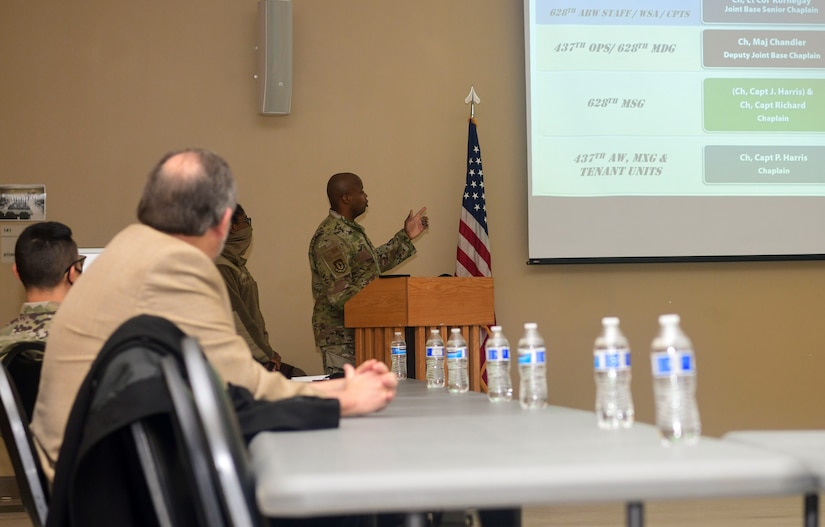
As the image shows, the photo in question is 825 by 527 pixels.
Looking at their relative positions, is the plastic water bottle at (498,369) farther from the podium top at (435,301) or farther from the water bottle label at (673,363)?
the podium top at (435,301)

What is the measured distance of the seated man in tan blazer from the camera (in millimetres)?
1802

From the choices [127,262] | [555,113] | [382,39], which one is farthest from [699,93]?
[127,262]

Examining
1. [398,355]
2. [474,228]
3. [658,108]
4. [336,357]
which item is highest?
[658,108]

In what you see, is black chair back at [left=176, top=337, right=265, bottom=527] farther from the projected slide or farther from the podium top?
the projected slide

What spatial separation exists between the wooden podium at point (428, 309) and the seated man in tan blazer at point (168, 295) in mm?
1981

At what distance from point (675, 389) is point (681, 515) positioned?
3.13 meters

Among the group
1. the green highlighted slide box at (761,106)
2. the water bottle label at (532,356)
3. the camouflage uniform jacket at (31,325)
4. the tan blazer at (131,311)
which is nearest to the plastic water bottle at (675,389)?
the water bottle label at (532,356)

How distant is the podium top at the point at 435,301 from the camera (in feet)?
13.4

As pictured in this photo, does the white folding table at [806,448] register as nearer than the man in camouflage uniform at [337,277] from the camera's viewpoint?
Yes

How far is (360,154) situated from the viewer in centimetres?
616

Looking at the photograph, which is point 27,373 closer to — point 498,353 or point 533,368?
point 498,353

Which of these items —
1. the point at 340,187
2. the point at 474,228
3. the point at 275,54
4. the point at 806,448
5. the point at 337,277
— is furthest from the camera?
the point at 474,228

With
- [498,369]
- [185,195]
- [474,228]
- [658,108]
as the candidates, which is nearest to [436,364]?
[498,369]

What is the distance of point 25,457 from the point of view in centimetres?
191
